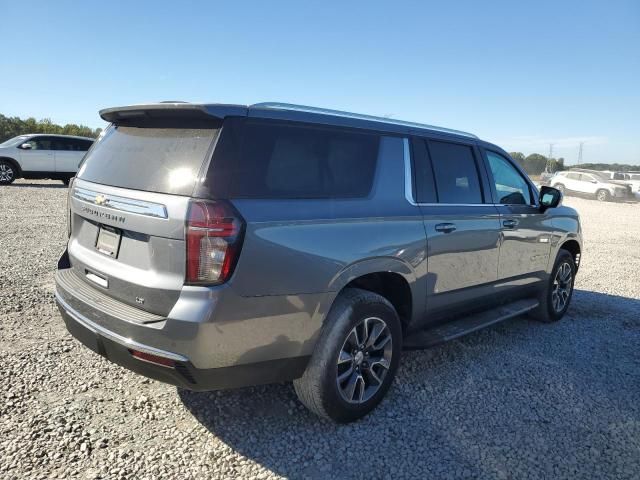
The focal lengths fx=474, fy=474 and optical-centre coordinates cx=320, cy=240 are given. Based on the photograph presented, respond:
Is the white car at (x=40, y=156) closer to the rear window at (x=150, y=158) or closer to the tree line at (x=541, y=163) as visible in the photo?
the rear window at (x=150, y=158)

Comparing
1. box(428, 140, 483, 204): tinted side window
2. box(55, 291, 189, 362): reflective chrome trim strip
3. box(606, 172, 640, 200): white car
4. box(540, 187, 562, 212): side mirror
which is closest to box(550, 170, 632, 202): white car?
box(606, 172, 640, 200): white car

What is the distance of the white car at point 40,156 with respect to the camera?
15617 mm

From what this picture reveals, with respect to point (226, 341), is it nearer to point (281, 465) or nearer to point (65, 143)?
point (281, 465)

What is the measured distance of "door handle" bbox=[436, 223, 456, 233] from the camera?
11.4 ft

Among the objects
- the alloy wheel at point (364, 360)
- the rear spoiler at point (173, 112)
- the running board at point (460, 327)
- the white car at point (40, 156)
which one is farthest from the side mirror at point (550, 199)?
the white car at point (40, 156)

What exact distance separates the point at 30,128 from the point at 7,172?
775 inches

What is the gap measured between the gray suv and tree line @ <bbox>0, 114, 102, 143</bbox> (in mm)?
31605

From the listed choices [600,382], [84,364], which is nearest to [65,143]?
[84,364]

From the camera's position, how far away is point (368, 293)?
3010mm

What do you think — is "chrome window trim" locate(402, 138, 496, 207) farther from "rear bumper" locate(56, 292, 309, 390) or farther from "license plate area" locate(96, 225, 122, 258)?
"license plate area" locate(96, 225, 122, 258)

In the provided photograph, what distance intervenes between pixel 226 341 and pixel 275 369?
1.25 feet

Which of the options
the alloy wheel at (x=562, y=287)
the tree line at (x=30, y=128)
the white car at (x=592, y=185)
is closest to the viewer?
the alloy wheel at (x=562, y=287)

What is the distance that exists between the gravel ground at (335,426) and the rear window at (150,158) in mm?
1420

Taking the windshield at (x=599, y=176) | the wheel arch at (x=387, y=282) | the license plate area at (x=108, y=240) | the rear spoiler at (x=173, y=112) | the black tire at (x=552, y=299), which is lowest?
the black tire at (x=552, y=299)
